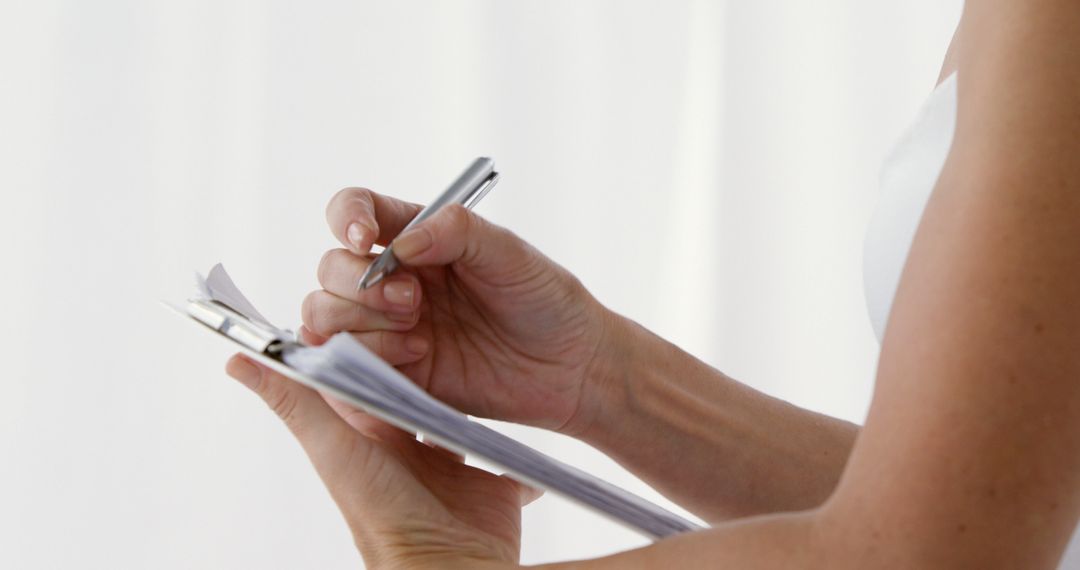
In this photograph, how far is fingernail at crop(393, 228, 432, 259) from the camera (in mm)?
921

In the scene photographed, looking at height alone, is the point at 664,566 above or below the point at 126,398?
below

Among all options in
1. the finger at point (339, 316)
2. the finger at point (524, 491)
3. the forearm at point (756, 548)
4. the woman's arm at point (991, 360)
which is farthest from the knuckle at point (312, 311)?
the woman's arm at point (991, 360)

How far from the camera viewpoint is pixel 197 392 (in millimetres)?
2021

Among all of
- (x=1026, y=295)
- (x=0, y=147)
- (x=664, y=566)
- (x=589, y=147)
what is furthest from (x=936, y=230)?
(x=0, y=147)

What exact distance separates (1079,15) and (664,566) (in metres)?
0.34

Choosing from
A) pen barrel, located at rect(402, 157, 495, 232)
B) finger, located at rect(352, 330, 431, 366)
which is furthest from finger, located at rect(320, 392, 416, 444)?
pen barrel, located at rect(402, 157, 495, 232)

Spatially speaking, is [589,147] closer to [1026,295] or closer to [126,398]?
[126,398]

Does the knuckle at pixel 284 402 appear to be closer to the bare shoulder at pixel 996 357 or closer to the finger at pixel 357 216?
the finger at pixel 357 216

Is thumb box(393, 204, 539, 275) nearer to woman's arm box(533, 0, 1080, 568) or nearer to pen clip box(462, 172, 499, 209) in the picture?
pen clip box(462, 172, 499, 209)

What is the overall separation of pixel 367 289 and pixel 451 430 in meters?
0.38

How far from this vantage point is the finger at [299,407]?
2.70ft

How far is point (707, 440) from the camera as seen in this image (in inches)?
42.9

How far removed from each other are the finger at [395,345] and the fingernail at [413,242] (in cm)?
9

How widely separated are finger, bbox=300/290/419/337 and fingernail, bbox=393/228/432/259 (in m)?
0.08
